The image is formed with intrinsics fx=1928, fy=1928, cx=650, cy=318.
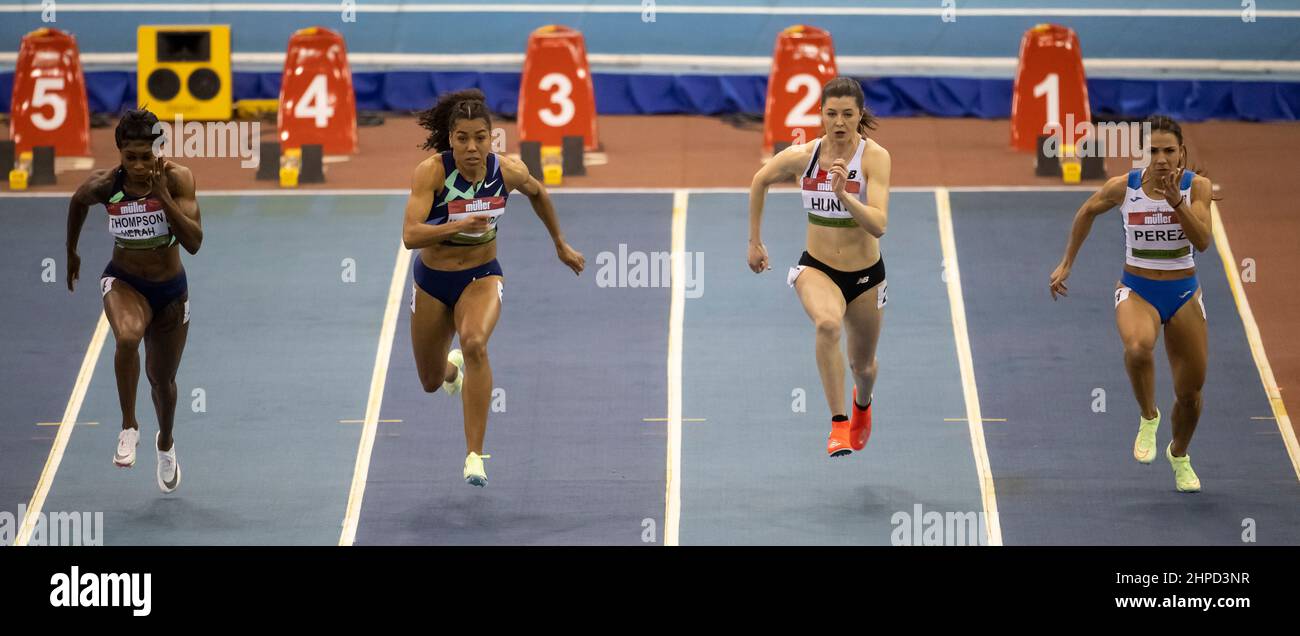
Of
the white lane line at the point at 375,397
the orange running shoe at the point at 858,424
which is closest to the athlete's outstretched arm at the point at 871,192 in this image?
the orange running shoe at the point at 858,424

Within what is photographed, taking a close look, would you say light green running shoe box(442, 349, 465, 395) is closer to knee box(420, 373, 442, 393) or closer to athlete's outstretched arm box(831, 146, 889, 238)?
knee box(420, 373, 442, 393)

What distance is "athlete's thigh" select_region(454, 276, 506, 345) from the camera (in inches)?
346

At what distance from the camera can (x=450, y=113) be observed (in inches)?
351

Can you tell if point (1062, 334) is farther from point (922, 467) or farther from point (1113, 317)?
point (922, 467)

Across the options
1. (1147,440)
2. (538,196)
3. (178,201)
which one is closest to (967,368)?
(1147,440)

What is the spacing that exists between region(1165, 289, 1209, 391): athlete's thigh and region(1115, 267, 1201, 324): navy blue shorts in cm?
3

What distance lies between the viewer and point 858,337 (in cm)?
941

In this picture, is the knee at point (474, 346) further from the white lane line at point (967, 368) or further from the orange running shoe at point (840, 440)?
the white lane line at point (967, 368)

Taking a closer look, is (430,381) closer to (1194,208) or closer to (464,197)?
(464,197)

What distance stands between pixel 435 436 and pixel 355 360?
3.07ft

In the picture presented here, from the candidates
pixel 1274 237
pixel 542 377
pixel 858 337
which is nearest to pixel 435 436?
pixel 542 377

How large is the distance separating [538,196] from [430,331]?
0.82 m

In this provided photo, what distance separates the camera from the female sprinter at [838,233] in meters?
9.01

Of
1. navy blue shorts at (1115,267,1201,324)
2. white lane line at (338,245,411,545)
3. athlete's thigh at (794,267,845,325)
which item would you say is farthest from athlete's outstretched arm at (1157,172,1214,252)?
white lane line at (338,245,411,545)
